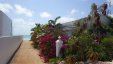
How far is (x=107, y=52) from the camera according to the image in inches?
575

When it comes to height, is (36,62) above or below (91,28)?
below

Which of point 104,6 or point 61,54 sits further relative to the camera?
point 104,6

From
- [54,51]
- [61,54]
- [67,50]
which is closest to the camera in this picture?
[67,50]

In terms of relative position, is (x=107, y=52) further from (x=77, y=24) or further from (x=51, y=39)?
(x=77, y=24)

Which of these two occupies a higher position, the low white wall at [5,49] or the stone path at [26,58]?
the low white wall at [5,49]

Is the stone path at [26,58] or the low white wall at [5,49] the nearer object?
the low white wall at [5,49]

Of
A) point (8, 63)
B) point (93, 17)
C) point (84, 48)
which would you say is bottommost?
point (8, 63)

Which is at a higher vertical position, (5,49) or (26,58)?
(5,49)

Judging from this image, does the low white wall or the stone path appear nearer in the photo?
the low white wall

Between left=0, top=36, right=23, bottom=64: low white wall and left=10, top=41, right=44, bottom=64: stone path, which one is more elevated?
left=0, top=36, right=23, bottom=64: low white wall

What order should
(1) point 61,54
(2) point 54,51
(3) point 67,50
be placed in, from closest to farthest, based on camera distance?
(3) point 67,50 < (1) point 61,54 < (2) point 54,51

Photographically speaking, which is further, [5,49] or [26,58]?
[26,58]

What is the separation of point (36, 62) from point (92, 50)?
3519mm

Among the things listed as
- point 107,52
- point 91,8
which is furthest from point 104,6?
point 107,52
